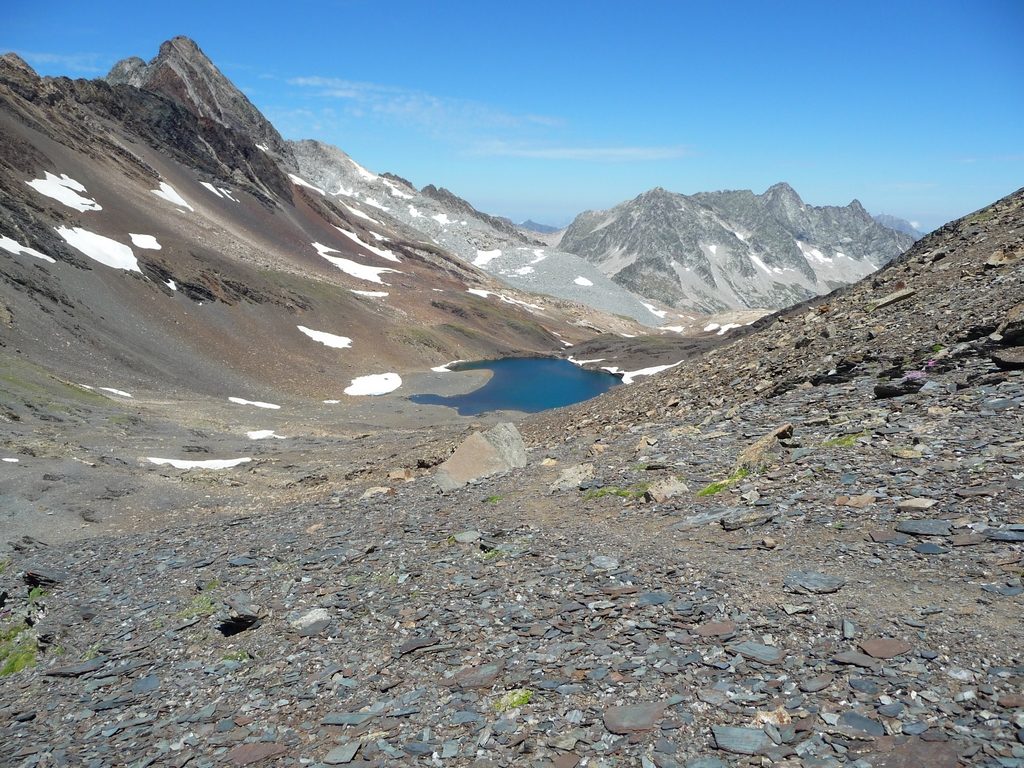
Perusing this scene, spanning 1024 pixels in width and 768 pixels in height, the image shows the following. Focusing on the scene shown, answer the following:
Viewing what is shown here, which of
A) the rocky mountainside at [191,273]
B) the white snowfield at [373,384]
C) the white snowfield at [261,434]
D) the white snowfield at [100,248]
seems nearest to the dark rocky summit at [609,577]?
the white snowfield at [261,434]

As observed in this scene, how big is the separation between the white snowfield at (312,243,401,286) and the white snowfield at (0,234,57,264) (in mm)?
63088

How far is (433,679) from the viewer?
371 inches

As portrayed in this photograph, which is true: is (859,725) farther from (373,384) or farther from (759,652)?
(373,384)

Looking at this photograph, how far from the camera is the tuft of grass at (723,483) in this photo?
14594 millimetres

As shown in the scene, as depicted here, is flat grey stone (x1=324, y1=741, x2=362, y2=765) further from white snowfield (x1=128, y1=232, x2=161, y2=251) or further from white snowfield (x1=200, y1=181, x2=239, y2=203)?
white snowfield (x1=200, y1=181, x2=239, y2=203)

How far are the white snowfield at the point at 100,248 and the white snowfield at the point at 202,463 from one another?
48509 millimetres

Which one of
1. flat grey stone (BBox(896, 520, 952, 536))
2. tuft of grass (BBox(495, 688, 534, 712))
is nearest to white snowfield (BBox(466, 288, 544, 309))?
flat grey stone (BBox(896, 520, 952, 536))

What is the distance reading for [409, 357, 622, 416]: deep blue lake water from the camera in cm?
7681

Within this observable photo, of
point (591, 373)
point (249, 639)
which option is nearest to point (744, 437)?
point (249, 639)

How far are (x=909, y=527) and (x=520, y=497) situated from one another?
9763 mm

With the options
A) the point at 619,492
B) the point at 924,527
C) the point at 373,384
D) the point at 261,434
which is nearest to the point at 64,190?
the point at 373,384

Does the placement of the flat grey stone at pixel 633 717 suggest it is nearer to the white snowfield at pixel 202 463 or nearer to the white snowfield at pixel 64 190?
the white snowfield at pixel 202 463

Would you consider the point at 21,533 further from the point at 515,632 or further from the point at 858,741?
the point at 858,741

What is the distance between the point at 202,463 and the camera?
3391 cm
